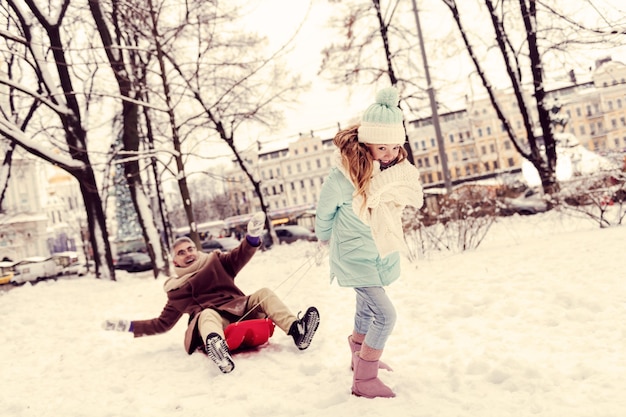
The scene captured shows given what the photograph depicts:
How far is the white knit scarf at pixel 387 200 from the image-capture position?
2904 mm

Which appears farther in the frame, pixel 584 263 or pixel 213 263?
pixel 584 263

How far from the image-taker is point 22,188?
5419cm

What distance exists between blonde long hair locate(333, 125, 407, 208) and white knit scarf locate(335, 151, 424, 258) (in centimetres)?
3

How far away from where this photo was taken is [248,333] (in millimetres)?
4184

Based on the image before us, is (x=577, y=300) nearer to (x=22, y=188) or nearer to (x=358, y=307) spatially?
(x=358, y=307)

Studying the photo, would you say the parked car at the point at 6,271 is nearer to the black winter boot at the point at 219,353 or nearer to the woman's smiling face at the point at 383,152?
the black winter boot at the point at 219,353

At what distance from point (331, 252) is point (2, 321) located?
5700 millimetres

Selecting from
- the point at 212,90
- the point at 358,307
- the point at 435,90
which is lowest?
the point at 358,307

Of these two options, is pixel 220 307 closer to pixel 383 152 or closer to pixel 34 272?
pixel 383 152

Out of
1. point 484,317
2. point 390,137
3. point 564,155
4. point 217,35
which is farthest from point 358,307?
point 564,155

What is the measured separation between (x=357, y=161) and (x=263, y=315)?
7.11ft

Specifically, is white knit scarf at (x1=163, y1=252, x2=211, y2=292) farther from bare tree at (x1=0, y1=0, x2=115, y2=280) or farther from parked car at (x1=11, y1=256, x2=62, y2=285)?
parked car at (x1=11, y1=256, x2=62, y2=285)

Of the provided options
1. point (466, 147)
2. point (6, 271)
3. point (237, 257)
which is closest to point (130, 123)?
point (237, 257)

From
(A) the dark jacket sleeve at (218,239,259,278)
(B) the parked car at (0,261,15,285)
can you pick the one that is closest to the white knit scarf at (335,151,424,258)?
(A) the dark jacket sleeve at (218,239,259,278)
